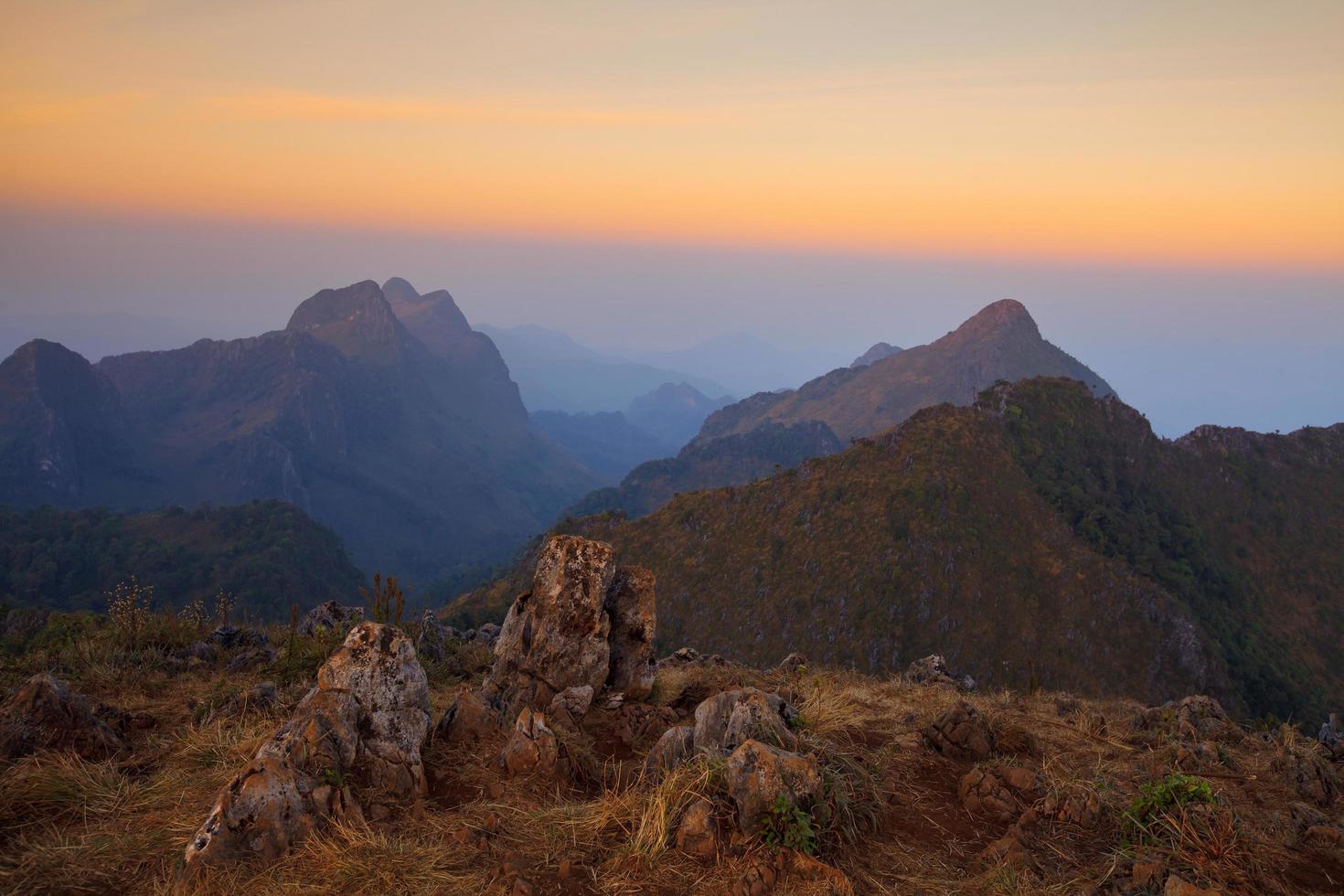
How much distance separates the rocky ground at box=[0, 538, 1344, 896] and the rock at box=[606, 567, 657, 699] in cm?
3

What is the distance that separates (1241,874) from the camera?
4840 millimetres

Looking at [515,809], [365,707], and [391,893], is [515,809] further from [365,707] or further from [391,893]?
[365,707]

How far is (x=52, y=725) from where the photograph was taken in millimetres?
6582

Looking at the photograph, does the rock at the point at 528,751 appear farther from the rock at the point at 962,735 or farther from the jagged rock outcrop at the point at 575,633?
the rock at the point at 962,735

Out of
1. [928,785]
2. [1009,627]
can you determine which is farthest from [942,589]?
[928,785]

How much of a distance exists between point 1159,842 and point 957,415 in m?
50.3

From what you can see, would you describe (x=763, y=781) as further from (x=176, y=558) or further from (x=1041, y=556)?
(x=176, y=558)

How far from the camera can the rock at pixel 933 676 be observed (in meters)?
13.0

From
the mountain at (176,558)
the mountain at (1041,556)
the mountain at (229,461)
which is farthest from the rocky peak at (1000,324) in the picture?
the mountain at (176,558)

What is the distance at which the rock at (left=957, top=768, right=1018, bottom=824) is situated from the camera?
6.02 metres

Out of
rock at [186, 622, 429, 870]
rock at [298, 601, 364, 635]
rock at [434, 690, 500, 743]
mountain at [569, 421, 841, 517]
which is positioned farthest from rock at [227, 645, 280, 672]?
mountain at [569, 421, 841, 517]

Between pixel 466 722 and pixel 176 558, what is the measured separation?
9869cm

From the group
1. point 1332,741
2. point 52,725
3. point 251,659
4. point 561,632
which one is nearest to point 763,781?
point 561,632

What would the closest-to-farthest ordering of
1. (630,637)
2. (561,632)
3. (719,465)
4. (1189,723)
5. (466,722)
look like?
(466,722), (561,632), (630,637), (1189,723), (719,465)
